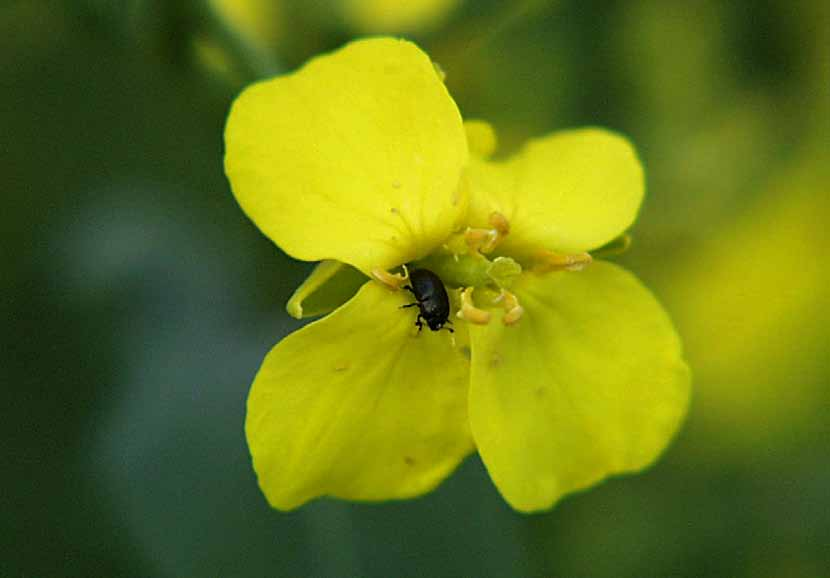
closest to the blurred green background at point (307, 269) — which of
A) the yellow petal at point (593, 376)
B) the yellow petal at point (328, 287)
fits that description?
the yellow petal at point (328, 287)

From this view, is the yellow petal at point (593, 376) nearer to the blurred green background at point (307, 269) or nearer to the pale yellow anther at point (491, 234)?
the pale yellow anther at point (491, 234)

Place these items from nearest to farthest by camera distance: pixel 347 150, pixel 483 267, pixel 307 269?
pixel 347 150, pixel 483 267, pixel 307 269

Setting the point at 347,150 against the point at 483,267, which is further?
the point at 483,267

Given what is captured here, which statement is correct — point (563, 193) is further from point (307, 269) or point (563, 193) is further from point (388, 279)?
point (307, 269)

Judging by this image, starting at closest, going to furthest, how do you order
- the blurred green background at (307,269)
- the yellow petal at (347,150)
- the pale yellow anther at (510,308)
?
the yellow petal at (347,150) < the pale yellow anther at (510,308) < the blurred green background at (307,269)

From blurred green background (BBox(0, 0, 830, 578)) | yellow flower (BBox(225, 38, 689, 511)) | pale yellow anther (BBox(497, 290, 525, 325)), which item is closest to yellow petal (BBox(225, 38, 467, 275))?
yellow flower (BBox(225, 38, 689, 511))

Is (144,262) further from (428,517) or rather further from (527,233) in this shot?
(527,233)

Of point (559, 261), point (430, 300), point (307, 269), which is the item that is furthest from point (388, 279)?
point (307, 269)
